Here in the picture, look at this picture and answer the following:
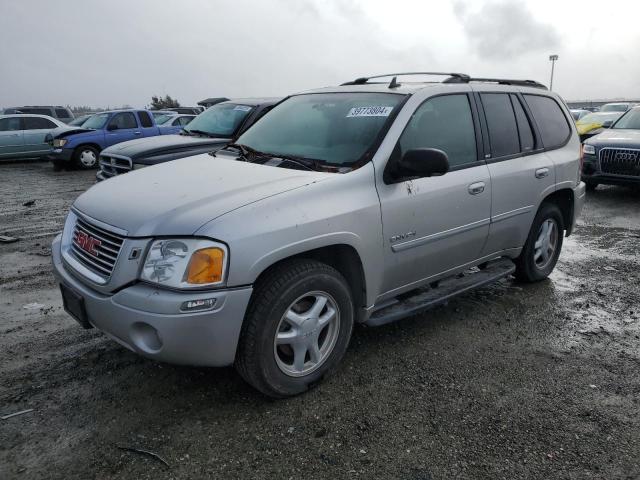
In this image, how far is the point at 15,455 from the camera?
252cm

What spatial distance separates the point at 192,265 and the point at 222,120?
6.47 metres

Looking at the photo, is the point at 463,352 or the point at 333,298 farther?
the point at 463,352

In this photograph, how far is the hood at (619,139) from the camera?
27.8ft

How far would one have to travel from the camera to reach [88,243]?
9.73ft

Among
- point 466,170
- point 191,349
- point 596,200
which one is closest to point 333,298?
point 191,349

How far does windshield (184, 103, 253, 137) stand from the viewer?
8.34m

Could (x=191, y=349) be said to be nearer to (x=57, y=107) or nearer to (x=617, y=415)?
(x=617, y=415)

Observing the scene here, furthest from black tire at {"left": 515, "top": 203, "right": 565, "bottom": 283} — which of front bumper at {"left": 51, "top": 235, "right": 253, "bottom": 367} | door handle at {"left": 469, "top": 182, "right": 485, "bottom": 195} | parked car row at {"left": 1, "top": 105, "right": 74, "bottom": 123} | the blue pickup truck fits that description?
parked car row at {"left": 1, "top": 105, "right": 74, "bottom": 123}

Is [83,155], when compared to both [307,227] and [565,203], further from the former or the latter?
[307,227]

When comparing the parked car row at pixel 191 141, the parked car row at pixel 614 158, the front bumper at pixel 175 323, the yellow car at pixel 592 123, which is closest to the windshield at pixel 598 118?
the yellow car at pixel 592 123

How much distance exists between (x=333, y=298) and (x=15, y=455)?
5.77 feet

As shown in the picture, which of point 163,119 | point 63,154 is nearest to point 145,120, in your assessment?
point 63,154

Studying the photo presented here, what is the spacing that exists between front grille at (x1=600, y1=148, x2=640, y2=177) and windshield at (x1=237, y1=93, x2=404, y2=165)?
258 inches

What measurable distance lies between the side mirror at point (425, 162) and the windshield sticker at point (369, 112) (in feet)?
1.46
